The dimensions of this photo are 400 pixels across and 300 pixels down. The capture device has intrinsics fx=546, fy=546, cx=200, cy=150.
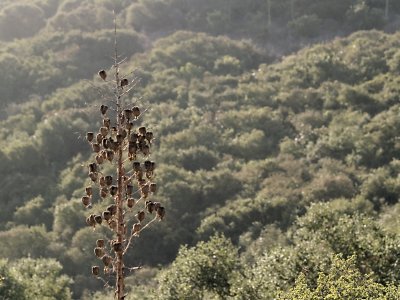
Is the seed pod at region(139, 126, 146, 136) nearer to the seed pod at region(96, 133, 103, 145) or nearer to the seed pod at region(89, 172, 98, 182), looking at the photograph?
the seed pod at region(96, 133, 103, 145)

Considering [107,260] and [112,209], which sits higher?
[112,209]

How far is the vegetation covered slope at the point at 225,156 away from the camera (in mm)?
27453

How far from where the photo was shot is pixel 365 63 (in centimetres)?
6300

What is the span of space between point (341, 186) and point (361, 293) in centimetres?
2701

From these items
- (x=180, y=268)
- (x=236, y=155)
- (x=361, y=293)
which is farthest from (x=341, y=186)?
(x=361, y=293)

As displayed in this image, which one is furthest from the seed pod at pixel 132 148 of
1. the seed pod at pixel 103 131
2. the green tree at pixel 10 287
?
the green tree at pixel 10 287

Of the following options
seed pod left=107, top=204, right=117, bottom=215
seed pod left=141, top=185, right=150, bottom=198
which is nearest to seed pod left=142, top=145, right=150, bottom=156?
seed pod left=141, top=185, right=150, bottom=198

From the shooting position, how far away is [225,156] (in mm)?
53219

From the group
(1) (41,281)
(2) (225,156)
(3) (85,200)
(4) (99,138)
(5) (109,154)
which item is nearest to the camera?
(5) (109,154)

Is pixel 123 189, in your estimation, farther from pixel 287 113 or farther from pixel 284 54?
pixel 284 54

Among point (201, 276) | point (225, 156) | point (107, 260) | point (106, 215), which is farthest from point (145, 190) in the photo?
point (225, 156)

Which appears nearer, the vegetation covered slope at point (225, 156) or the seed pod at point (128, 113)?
the seed pod at point (128, 113)

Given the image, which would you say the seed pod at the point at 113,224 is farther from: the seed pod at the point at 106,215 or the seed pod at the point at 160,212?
the seed pod at the point at 160,212

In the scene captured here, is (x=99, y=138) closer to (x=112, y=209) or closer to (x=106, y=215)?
(x=112, y=209)
